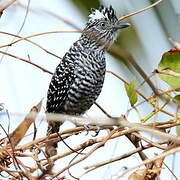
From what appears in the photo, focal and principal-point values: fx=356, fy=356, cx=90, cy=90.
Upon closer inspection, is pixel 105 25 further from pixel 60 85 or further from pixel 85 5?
pixel 85 5

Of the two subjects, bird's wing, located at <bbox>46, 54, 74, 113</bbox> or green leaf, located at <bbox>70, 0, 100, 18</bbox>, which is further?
bird's wing, located at <bbox>46, 54, 74, 113</bbox>

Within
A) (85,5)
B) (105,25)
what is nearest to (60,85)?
(105,25)

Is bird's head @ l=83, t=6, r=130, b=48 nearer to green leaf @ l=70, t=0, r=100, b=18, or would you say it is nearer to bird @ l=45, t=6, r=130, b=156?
bird @ l=45, t=6, r=130, b=156

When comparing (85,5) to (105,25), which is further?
(105,25)

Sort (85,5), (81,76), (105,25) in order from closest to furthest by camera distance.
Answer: (85,5) → (81,76) → (105,25)

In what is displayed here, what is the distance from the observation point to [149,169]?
1.29 meters

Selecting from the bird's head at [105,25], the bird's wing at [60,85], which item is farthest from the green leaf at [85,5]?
the bird's wing at [60,85]

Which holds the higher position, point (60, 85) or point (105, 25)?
point (105, 25)

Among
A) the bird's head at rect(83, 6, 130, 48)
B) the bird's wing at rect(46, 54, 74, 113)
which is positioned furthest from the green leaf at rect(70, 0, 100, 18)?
the bird's wing at rect(46, 54, 74, 113)

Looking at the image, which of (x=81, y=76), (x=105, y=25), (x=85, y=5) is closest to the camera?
(x=85, y=5)

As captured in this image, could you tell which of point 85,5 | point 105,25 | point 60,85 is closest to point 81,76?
point 60,85

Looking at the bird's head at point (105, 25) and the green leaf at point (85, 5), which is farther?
the bird's head at point (105, 25)

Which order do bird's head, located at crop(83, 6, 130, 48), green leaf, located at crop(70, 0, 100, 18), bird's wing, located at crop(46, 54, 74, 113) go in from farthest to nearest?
bird's wing, located at crop(46, 54, 74, 113) → bird's head, located at crop(83, 6, 130, 48) → green leaf, located at crop(70, 0, 100, 18)

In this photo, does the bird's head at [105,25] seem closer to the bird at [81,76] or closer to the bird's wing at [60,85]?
the bird at [81,76]
